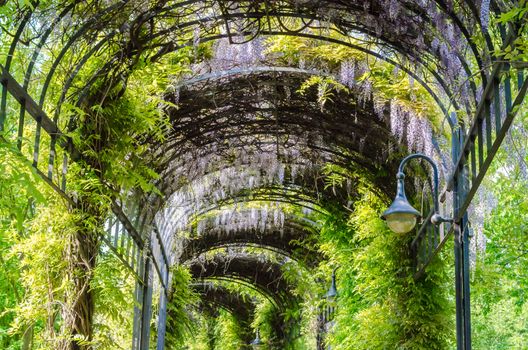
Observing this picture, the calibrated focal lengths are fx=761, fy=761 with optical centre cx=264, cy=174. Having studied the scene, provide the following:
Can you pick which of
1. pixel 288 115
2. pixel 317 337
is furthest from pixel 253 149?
pixel 317 337

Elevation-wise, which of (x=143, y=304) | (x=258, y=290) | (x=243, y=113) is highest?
Answer: (x=258, y=290)

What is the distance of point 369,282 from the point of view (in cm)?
813

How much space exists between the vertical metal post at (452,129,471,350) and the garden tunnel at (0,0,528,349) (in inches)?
0.6

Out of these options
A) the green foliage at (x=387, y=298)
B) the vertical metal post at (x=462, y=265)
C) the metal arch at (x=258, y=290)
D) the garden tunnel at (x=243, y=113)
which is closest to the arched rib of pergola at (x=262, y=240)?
the garden tunnel at (x=243, y=113)

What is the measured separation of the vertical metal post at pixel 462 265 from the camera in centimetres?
507

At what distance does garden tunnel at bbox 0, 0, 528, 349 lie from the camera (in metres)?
4.28

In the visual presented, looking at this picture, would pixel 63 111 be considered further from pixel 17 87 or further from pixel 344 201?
pixel 344 201

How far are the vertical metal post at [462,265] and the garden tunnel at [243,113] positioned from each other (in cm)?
1

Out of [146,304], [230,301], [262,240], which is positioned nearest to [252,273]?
[262,240]

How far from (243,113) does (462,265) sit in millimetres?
3119

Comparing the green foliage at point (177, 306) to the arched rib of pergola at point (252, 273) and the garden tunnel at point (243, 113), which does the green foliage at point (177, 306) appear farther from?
the arched rib of pergola at point (252, 273)

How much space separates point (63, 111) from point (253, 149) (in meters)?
4.48

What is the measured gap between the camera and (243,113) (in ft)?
A: 24.9

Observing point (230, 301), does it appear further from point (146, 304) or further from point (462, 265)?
point (462, 265)
